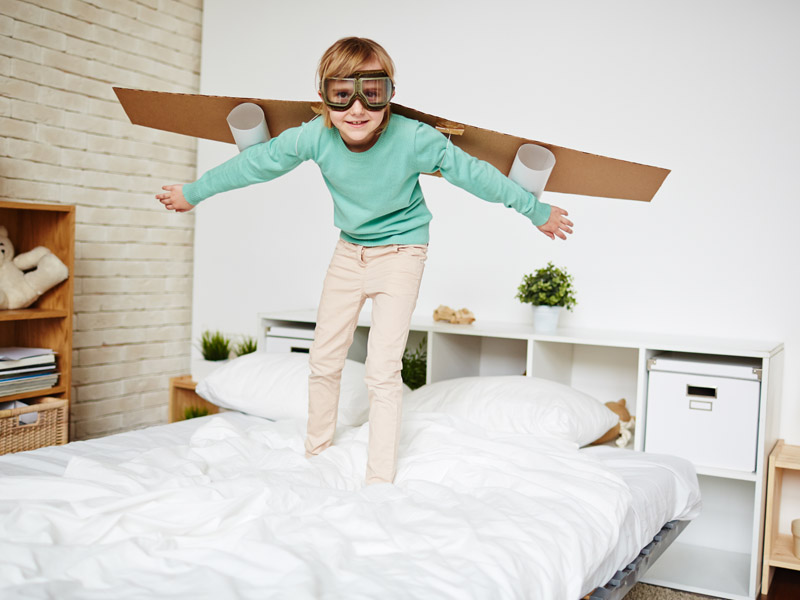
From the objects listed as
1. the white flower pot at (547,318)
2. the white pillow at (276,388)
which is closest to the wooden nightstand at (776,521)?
the white flower pot at (547,318)

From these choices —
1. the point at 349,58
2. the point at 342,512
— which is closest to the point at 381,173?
the point at 349,58

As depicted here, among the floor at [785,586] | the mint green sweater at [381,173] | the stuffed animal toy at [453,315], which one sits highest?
the mint green sweater at [381,173]

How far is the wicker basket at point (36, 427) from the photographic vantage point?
2.46 metres

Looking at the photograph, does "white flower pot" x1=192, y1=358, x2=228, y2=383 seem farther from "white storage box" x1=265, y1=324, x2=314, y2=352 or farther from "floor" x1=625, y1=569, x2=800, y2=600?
"floor" x1=625, y1=569, x2=800, y2=600

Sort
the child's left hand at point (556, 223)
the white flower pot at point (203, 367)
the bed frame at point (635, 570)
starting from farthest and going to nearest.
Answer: the white flower pot at point (203, 367) → the child's left hand at point (556, 223) → the bed frame at point (635, 570)

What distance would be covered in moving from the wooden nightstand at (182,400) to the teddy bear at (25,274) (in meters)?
0.73

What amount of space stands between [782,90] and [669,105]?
347mm

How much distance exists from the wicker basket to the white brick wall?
0.48m

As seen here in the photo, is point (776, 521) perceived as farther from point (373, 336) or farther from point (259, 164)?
point (259, 164)

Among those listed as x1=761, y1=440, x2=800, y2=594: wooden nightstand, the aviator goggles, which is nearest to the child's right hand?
the aviator goggles

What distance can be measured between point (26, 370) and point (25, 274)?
35 cm

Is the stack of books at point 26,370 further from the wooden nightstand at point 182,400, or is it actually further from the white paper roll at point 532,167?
the white paper roll at point 532,167

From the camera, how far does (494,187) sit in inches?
65.7

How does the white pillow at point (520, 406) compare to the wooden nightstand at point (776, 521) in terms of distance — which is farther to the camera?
the wooden nightstand at point (776, 521)
